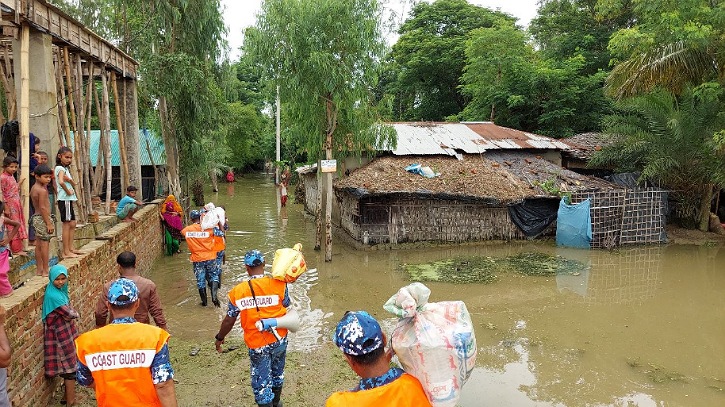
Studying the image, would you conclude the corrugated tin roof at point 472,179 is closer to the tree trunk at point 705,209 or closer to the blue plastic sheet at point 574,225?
the blue plastic sheet at point 574,225

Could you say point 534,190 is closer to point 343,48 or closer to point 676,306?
point 676,306

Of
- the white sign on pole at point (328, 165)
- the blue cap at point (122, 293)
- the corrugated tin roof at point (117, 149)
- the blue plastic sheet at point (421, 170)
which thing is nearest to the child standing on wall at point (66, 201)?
the blue cap at point (122, 293)

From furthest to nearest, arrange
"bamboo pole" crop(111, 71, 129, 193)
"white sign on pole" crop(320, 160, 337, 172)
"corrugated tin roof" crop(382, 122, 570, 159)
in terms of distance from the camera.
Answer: "corrugated tin roof" crop(382, 122, 570, 159) → "white sign on pole" crop(320, 160, 337, 172) → "bamboo pole" crop(111, 71, 129, 193)

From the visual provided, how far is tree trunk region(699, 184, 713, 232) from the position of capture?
1465 cm

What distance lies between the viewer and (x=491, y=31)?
22.3 metres

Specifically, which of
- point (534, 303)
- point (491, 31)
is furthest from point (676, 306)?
point (491, 31)

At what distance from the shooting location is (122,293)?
9.30 ft

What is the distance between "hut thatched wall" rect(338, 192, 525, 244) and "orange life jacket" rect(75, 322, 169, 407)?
1044cm

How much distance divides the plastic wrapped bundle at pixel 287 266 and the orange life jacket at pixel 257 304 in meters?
0.12

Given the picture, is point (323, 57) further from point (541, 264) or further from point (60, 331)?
→ point (60, 331)

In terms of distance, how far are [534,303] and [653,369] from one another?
8.90 feet

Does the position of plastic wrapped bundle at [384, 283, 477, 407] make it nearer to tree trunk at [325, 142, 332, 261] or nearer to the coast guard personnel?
the coast guard personnel

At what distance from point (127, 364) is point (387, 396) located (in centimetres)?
151

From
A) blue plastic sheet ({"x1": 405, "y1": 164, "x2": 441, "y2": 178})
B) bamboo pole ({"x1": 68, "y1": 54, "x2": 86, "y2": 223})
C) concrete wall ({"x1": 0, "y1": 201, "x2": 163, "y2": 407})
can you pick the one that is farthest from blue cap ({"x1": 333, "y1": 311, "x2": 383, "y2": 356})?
blue plastic sheet ({"x1": 405, "y1": 164, "x2": 441, "y2": 178})
